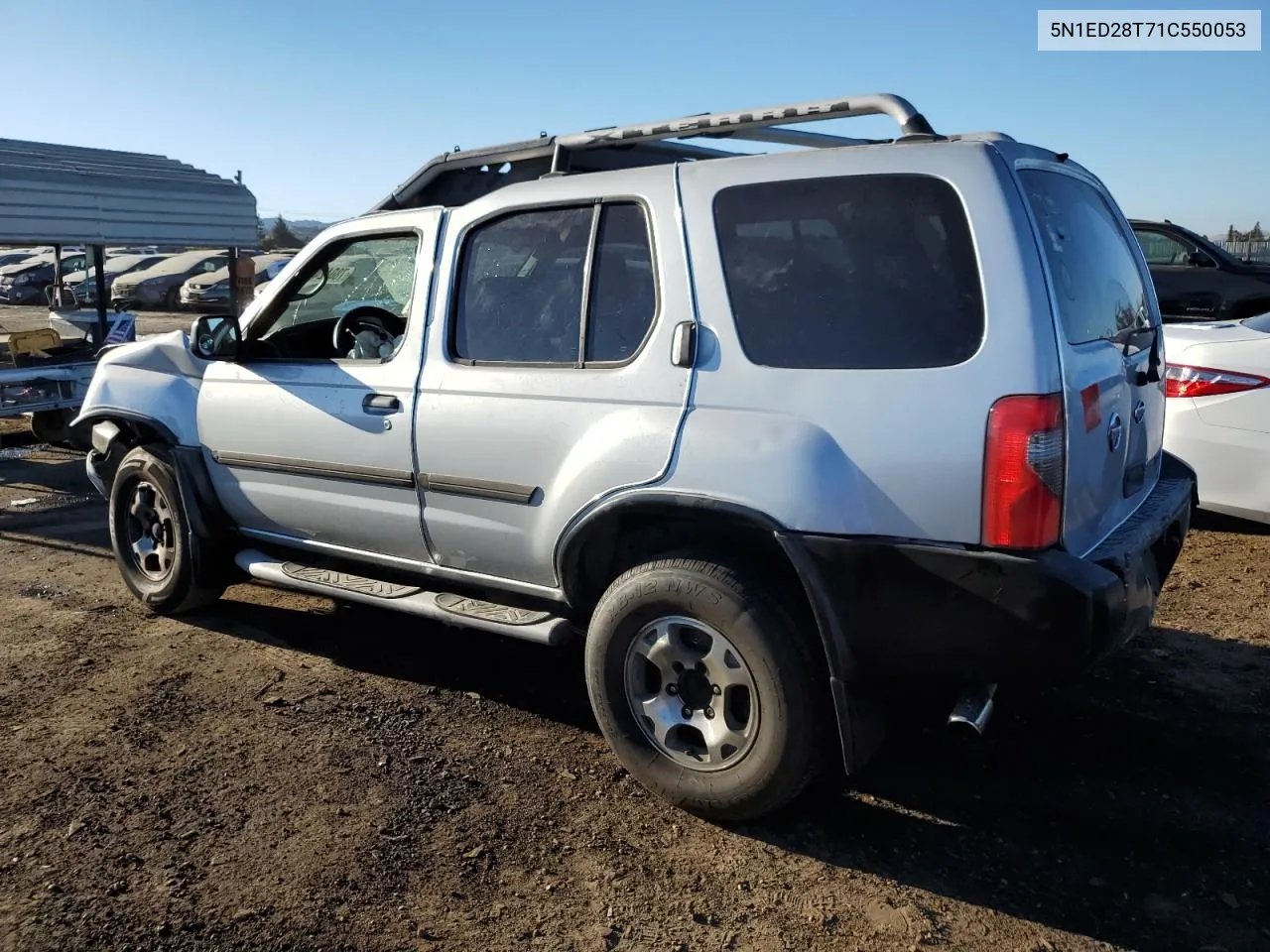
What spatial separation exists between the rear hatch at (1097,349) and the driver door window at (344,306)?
237 cm

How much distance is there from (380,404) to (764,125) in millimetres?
1709

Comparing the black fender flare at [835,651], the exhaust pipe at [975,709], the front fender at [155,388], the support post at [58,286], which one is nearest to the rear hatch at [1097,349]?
the exhaust pipe at [975,709]

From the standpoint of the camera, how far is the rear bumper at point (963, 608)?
269cm

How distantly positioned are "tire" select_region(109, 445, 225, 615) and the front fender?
0.19 metres

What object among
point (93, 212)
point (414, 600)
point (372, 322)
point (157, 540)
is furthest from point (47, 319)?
point (414, 600)

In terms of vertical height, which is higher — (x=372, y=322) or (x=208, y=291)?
(x=208, y=291)

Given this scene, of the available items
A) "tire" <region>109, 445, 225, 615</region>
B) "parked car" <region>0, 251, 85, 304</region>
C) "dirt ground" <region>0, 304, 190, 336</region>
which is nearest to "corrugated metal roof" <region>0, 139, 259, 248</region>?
"tire" <region>109, 445, 225, 615</region>

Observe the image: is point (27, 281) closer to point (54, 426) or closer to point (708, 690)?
point (54, 426)

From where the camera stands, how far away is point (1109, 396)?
10.1 feet

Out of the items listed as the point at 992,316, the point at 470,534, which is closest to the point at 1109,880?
the point at 992,316

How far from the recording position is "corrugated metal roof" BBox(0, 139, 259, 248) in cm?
793

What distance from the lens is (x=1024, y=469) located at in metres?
2.67

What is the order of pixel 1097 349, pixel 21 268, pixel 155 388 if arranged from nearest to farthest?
pixel 1097 349 < pixel 155 388 < pixel 21 268

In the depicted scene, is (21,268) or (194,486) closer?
(194,486)
